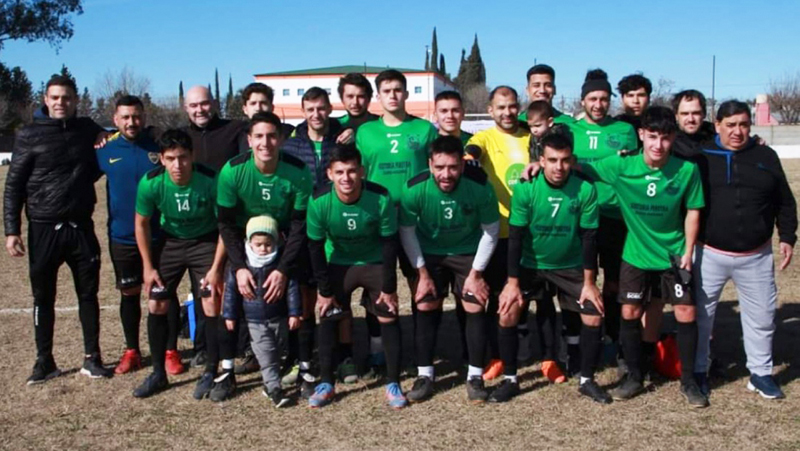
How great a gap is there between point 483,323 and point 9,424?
10.3 ft

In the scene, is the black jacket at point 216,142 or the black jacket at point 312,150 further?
the black jacket at point 216,142

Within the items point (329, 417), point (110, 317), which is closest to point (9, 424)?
point (329, 417)

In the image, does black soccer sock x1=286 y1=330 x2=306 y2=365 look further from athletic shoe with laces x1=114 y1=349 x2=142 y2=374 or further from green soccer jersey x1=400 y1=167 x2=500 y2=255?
green soccer jersey x1=400 y1=167 x2=500 y2=255

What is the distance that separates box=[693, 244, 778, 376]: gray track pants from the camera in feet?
16.3

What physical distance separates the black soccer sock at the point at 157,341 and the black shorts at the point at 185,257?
0.20 m

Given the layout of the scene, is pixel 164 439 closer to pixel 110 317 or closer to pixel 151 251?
pixel 151 251

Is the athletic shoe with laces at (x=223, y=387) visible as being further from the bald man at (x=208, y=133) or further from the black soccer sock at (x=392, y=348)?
the bald man at (x=208, y=133)

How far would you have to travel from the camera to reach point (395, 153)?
5.35m

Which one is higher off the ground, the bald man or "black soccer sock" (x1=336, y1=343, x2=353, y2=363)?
the bald man

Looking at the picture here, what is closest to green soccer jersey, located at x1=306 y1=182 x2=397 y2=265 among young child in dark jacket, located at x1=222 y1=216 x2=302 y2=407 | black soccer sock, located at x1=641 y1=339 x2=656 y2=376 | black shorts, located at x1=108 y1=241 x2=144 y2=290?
young child in dark jacket, located at x1=222 y1=216 x2=302 y2=407

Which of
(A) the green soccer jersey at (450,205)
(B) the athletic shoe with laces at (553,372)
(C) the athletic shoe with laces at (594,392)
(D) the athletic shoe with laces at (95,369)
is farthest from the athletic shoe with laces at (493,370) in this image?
(D) the athletic shoe with laces at (95,369)

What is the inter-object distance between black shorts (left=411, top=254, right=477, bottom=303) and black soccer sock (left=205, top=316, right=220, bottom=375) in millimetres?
1428

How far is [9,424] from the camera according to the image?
472 cm

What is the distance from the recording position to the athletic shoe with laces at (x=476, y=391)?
5.02 m
